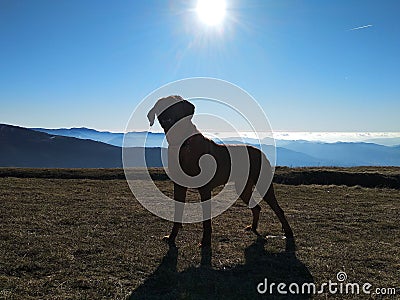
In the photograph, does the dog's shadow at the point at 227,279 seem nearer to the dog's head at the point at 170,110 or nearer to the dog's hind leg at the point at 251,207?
the dog's hind leg at the point at 251,207

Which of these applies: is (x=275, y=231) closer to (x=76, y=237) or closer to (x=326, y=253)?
(x=326, y=253)

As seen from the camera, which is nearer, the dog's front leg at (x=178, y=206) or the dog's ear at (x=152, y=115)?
the dog's ear at (x=152, y=115)

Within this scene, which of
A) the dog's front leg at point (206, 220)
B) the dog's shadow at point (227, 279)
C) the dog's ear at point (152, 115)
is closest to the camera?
the dog's shadow at point (227, 279)

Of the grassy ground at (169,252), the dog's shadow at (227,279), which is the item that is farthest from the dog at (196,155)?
the dog's shadow at (227,279)

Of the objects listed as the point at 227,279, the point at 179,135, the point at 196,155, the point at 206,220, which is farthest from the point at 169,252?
the point at 179,135

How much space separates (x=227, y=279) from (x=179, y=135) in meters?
3.16

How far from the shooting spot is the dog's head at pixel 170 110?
296 inches

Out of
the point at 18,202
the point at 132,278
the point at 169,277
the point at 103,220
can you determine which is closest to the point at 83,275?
the point at 132,278

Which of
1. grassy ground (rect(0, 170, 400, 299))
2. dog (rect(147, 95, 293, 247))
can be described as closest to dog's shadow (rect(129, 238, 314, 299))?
grassy ground (rect(0, 170, 400, 299))

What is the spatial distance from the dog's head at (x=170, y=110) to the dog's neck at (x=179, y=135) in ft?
0.47

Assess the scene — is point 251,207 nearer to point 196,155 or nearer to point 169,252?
point 196,155

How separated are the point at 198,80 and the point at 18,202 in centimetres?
897

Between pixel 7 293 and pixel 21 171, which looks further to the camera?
pixel 21 171

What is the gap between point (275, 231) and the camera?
972 centimetres
